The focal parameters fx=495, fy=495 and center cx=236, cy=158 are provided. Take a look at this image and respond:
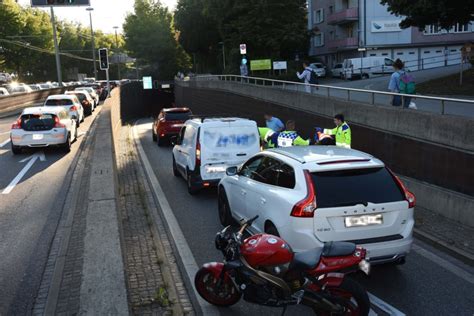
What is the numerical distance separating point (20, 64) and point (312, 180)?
74996 millimetres

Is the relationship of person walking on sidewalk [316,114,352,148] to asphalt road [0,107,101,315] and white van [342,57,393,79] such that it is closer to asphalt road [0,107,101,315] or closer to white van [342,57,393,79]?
asphalt road [0,107,101,315]

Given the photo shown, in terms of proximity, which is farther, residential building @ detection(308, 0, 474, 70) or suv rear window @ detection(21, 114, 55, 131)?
residential building @ detection(308, 0, 474, 70)

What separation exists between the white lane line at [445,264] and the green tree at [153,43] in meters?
76.0

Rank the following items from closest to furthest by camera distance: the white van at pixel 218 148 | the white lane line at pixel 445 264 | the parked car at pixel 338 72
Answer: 1. the white lane line at pixel 445 264
2. the white van at pixel 218 148
3. the parked car at pixel 338 72

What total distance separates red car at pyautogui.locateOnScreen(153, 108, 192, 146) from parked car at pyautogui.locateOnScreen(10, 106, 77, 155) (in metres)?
4.72

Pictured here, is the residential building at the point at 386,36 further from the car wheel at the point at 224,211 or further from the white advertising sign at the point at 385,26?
the car wheel at the point at 224,211

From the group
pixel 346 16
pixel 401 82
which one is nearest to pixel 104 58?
pixel 401 82

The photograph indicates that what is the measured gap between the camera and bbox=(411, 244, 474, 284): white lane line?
6148 millimetres

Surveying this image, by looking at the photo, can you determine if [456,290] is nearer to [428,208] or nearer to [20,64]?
[428,208]

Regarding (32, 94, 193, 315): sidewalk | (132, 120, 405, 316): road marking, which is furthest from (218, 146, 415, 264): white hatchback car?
(32, 94, 193, 315): sidewalk

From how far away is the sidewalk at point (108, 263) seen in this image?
4.98 metres

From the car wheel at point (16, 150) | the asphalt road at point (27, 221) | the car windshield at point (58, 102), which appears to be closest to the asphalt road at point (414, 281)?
the asphalt road at point (27, 221)

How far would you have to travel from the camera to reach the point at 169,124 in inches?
842

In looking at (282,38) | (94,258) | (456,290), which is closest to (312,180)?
(456,290)
